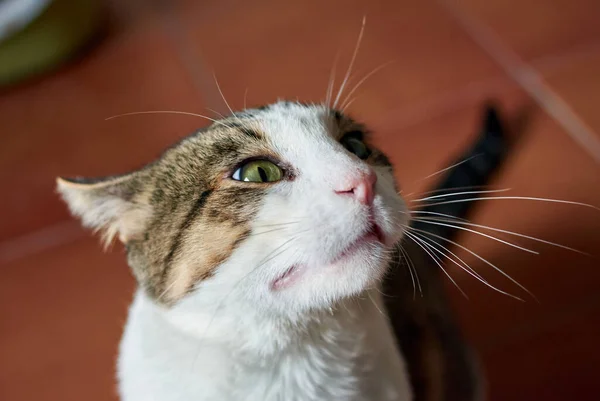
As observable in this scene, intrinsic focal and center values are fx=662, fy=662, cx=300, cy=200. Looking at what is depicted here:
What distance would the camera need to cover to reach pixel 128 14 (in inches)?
71.2

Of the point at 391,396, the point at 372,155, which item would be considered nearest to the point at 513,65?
the point at 372,155

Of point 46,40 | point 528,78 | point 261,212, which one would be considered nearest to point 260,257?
point 261,212

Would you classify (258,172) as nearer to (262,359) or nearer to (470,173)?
(262,359)

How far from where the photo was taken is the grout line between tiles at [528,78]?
132 cm

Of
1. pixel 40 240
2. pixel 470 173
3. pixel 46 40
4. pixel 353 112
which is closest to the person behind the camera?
pixel 470 173

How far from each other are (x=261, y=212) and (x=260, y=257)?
0.04 meters

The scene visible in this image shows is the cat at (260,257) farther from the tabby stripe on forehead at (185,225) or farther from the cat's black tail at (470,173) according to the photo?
the cat's black tail at (470,173)

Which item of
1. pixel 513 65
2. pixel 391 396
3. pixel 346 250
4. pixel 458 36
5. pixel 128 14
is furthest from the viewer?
pixel 128 14

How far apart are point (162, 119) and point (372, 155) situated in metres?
0.85

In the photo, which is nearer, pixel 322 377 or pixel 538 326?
pixel 322 377

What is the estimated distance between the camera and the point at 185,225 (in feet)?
2.05

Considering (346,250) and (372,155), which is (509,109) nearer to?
(372,155)

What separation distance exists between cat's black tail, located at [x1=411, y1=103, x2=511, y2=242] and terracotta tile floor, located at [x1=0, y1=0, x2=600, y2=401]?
0.38 ft

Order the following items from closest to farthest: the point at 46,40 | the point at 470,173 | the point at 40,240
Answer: the point at 470,173, the point at 40,240, the point at 46,40
